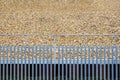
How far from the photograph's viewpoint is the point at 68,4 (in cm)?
3002

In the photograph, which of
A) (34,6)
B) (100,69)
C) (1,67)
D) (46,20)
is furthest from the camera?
(34,6)

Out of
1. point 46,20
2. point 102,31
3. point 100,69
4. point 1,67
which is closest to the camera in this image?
point 100,69

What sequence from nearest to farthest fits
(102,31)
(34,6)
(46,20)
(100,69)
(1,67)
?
(100,69) → (1,67) → (102,31) → (46,20) → (34,6)

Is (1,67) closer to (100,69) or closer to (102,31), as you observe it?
(100,69)

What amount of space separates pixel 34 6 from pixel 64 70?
17348 millimetres

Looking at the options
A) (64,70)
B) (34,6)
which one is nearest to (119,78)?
(64,70)

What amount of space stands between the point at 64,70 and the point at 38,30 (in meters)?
11.6

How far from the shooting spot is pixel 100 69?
1180 centimetres

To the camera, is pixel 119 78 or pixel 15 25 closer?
pixel 119 78

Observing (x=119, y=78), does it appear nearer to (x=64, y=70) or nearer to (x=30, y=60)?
(x=64, y=70)

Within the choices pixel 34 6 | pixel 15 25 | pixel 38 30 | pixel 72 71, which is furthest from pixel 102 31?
pixel 72 71

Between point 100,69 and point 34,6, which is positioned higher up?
point 34,6

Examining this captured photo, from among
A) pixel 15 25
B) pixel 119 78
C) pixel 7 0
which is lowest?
pixel 119 78

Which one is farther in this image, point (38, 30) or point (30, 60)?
point (38, 30)
